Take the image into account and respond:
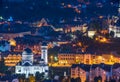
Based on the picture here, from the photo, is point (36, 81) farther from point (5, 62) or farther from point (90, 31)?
point (90, 31)

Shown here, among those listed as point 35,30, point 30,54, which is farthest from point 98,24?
point 30,54

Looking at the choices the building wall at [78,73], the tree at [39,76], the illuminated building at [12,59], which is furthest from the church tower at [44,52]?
the tree at [39,76]

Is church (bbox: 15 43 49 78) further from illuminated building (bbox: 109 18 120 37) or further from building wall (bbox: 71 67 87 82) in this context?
illuminated building (bbox: 109 18 120 37)

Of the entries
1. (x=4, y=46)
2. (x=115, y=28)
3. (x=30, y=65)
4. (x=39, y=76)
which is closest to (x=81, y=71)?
(x=39, y=76)

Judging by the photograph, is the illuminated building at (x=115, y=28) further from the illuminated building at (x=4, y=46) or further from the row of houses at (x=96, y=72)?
the row of houses at (x=96, y=72)

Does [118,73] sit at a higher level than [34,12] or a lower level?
lower

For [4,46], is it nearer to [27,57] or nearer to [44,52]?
[44,52]
